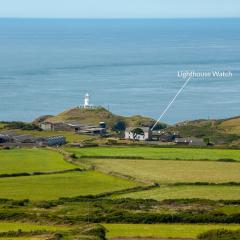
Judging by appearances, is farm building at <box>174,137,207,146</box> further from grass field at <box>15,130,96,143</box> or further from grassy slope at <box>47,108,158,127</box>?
grassy slope at <box>47,108,158,127</box>

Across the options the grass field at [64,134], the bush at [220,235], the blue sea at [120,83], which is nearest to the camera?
the bush at [220,235]

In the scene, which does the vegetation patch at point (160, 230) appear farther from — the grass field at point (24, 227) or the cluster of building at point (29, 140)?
the cluster of building at point (29, 140)

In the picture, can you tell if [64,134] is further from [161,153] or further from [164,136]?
[161,153]

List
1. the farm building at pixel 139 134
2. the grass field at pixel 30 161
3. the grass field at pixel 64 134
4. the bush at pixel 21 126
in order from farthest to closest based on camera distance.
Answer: the bush at pixel 21 126 → the farm building at pixel 139 134 → the grass field at pixel 64 134 → the grass field at pixel 30 161

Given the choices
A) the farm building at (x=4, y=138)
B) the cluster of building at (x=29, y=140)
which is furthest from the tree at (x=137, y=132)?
the farm building at (x=4, y=138)

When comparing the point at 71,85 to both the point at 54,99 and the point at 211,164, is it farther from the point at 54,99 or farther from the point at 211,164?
the point at 211,164

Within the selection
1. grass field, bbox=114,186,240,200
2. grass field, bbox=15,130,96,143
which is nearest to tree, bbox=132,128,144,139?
grass field, bbox=15,130,96,143

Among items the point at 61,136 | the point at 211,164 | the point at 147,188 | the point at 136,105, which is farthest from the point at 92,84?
the point at 147,188

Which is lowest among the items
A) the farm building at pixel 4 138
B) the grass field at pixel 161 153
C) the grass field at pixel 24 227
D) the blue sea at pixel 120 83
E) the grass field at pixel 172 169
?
the grass field at pixel 24 227
